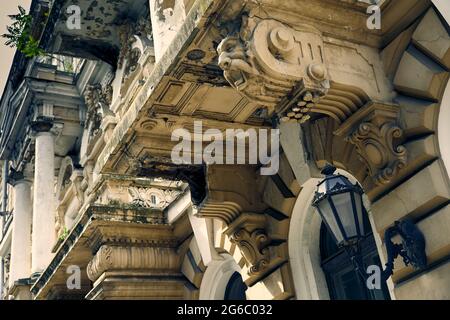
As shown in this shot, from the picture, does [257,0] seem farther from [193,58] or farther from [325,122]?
[325,122]

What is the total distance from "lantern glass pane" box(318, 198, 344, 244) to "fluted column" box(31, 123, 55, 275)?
10739mm

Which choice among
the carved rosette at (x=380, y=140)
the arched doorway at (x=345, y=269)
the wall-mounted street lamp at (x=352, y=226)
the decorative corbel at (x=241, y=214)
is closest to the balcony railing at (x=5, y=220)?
the decorative corbel at (x=241, y=214)

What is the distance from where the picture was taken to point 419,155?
6.56m

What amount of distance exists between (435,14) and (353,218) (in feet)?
7.02

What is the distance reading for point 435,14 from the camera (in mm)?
6574

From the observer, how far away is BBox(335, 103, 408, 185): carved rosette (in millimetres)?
6680

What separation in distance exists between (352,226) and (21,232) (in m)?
14.3

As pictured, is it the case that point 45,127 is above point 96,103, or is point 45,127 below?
below

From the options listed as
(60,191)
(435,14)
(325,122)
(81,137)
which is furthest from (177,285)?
(60,191)

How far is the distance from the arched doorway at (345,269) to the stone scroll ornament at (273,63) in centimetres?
219

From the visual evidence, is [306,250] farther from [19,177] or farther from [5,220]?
[5,220]

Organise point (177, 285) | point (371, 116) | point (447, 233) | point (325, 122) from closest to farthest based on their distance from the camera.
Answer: point (447, 233)
point (371, 116)
point (325, 122)
point (177, 285)

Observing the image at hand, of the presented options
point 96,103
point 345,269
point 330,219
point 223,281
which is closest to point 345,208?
point 330,219

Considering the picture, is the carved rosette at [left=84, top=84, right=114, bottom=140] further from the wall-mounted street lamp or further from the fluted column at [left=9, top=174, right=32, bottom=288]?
the wall-mounted street lamp
